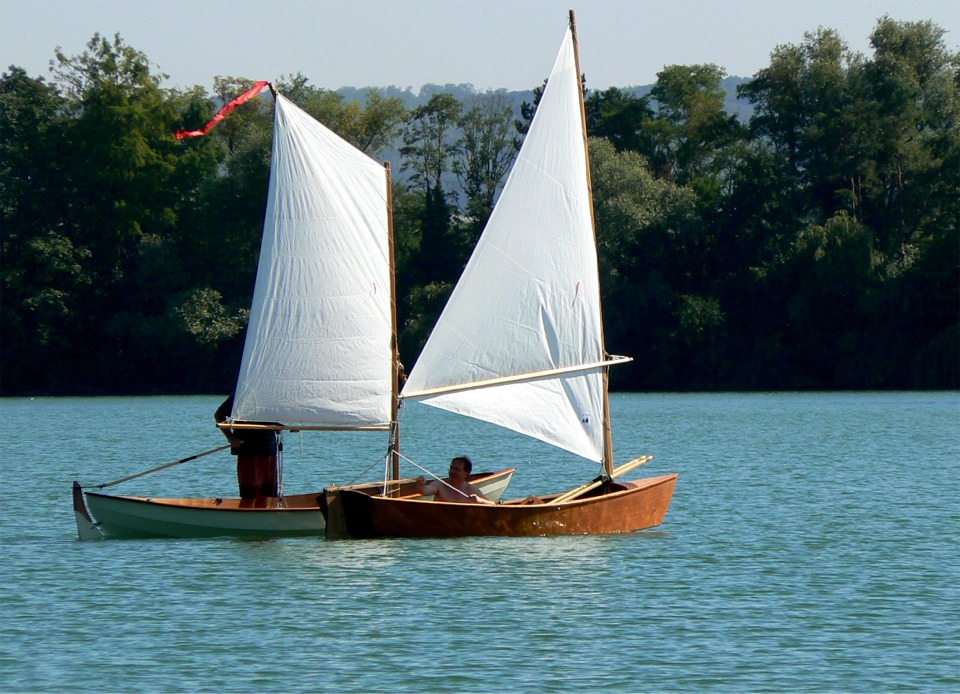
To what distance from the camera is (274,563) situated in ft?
67.1

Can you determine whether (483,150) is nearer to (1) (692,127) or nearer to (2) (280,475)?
(1) (692,127)

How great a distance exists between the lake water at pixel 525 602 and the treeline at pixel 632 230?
42.8 metres

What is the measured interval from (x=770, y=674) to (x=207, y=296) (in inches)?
2682

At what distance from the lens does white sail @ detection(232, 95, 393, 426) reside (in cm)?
2256

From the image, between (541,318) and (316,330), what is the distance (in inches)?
126

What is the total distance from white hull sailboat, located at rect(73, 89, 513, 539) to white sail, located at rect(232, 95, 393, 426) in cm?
1

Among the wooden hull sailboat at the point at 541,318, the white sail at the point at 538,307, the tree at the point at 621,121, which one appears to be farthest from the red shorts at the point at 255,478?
the tree at the point at 621,121

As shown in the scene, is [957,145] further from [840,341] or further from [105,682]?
[105,682]

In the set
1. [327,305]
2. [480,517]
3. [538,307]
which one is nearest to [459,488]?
[480,517]

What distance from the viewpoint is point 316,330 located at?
22.7m

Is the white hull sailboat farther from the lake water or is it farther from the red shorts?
the lake water

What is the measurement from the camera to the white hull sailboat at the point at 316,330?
2253cm

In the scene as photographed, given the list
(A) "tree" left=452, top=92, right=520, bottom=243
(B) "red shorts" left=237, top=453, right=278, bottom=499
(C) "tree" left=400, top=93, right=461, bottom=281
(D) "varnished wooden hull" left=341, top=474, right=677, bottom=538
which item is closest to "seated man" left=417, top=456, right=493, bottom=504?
(D) "varnished wooden hull" left=341, top=474, right=677, bottom=538

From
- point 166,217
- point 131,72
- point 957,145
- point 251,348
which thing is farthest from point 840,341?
point 251,348
